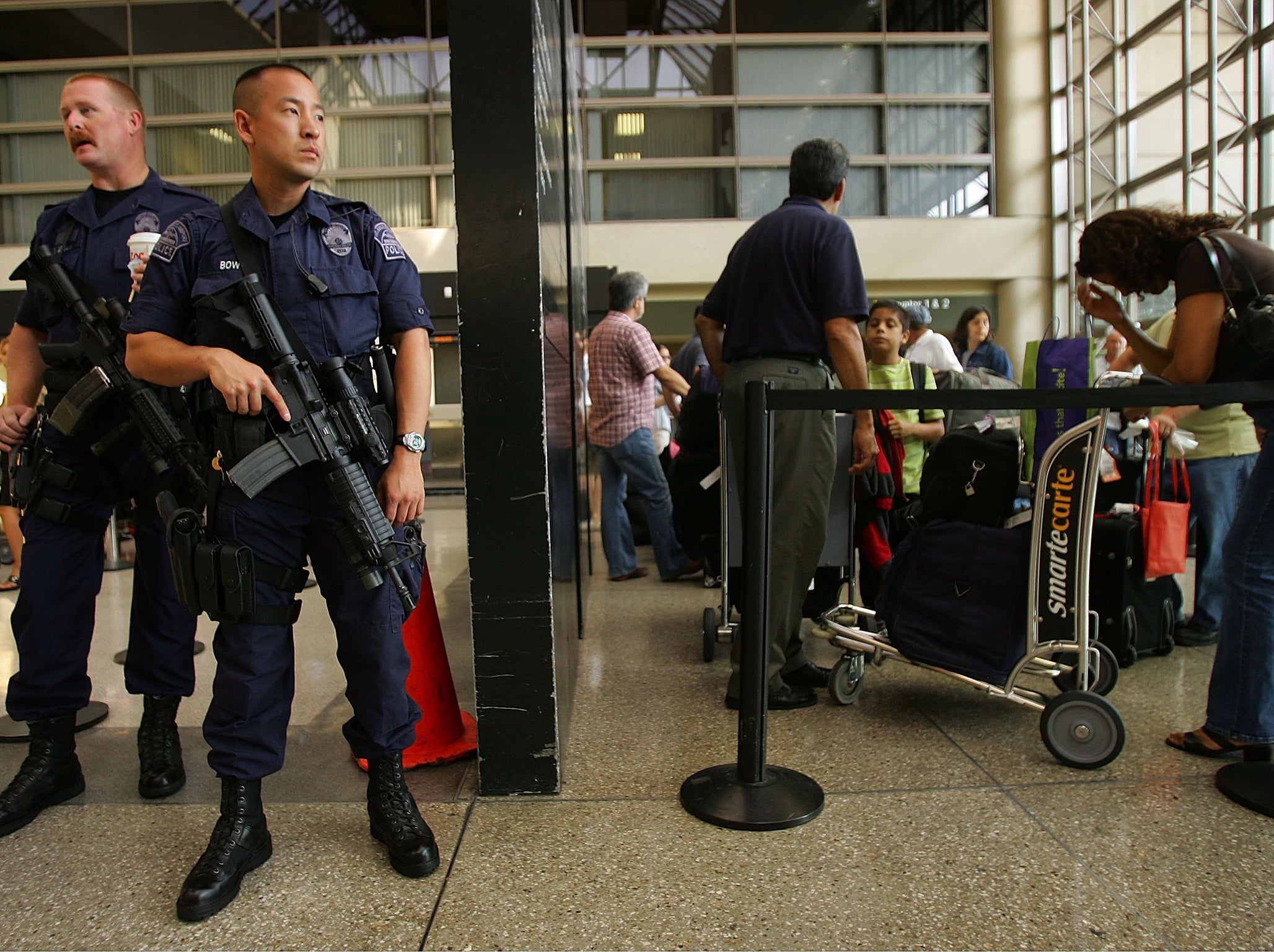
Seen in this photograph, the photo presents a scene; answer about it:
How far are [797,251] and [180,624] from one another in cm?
222

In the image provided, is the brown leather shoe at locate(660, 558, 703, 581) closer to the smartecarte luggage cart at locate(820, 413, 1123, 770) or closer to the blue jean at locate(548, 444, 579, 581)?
the blue jean at locate(548, 444, 579, 581)

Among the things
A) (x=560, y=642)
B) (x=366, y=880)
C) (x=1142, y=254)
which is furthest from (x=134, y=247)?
(x=1142, y=254)

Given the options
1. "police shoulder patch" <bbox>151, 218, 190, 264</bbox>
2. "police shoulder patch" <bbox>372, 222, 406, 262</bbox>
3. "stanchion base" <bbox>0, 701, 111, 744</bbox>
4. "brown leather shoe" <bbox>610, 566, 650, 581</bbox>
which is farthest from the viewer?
"brown leather shoe" <bbox>610, 566, 650, 581</bbox>

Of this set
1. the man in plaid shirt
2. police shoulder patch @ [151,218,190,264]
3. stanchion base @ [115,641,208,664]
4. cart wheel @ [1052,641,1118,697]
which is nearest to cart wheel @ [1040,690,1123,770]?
cart wheel @ [1052,641,1118,697]

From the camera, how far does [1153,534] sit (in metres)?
3.41

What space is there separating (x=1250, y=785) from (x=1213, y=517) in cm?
196

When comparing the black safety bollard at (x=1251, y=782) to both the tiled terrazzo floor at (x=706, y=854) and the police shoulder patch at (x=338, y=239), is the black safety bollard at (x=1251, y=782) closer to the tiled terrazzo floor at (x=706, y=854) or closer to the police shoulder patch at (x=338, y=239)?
the tiled terrazzo floor at (x=706, y=854)

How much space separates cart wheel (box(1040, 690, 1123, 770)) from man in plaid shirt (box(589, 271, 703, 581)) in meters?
2.97

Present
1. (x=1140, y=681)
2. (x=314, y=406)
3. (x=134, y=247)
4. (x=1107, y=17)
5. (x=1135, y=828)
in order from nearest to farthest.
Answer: (x=314, y=406), (x=1135, y=828), (x=134, y=247), (x=1140, y=681), (x=1107, y=17)

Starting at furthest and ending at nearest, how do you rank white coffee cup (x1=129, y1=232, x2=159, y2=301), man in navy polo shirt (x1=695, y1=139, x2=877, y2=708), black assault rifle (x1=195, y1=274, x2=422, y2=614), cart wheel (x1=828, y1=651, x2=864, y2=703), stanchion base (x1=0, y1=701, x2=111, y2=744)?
cart wheel (x1=828, y1=651, x2=864, y2=703) → man in navy polo shirt (x1=695, y1=139, x2=877, y2=708) → stanchion base (x1=0, y1=701, x2=111, y2=744) → white coffee cup (x1=129, y1=232, x2=159, y2=301) → black assault rifle (x1=195, y1=274, x2=422, y2=614)

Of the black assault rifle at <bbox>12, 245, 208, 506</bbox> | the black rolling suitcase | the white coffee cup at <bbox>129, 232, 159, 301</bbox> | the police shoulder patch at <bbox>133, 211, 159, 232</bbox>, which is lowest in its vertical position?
the black rolling suitcase

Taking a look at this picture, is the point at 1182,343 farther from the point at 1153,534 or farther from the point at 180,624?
the point at 180,624

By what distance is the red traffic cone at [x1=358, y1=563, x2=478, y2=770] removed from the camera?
2709mm

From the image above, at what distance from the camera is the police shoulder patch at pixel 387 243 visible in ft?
7.04
